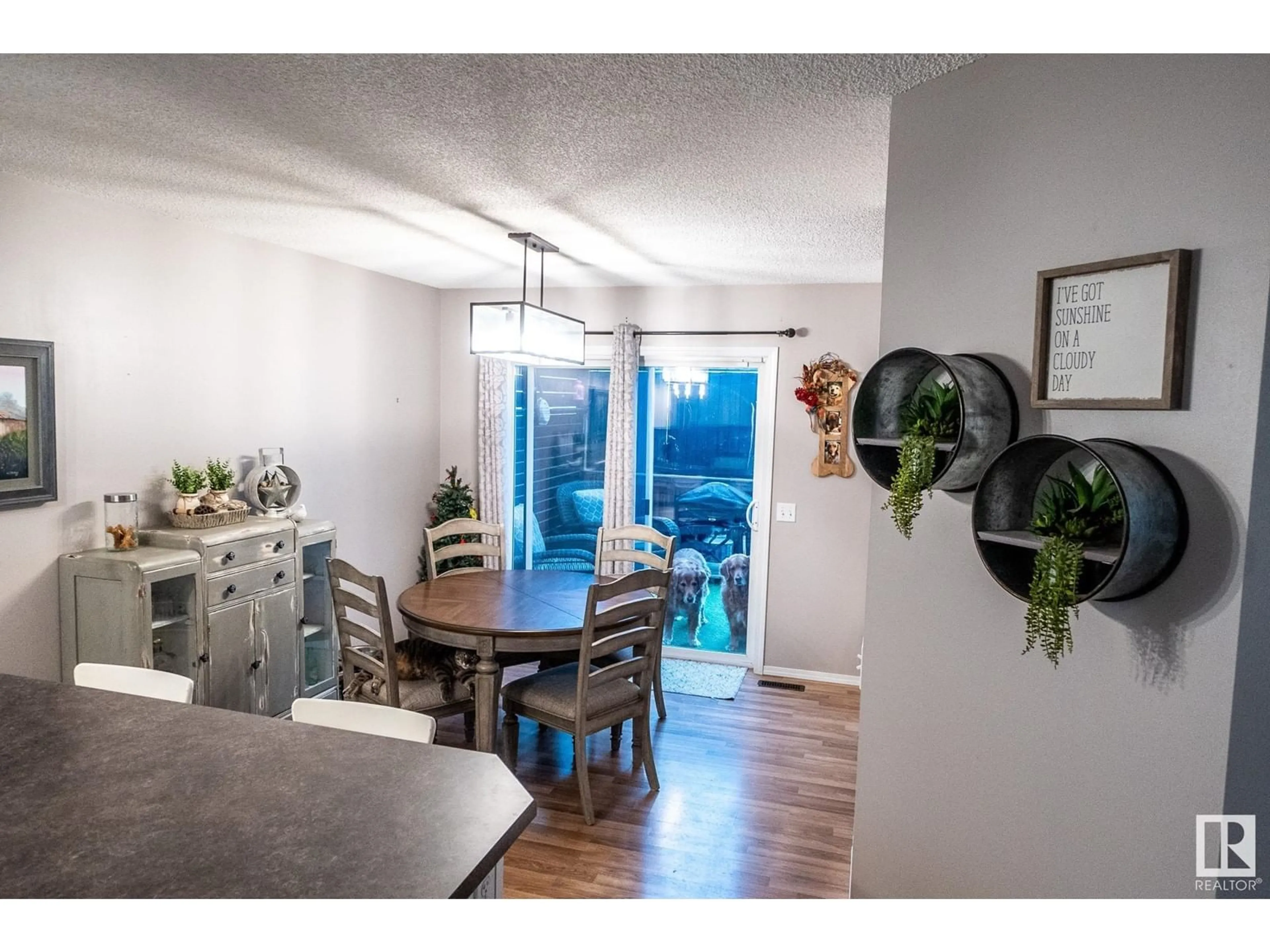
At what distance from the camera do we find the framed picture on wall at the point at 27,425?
2.96 m

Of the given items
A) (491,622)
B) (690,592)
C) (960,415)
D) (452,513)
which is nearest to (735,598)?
(690,592)

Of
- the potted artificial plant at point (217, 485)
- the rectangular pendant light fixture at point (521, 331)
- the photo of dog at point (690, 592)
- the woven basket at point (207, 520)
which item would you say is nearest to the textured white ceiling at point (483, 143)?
the rectangular pendant light fixture at point (521, 331)

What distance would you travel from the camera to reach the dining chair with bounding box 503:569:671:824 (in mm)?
3271

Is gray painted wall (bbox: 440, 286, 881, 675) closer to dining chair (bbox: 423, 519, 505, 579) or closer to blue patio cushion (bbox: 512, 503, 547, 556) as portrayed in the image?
blue patio cushion (bbox: 512, 503, 547, 556)

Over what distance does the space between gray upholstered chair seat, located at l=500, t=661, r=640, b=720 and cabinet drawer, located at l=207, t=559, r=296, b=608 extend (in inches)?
48.4

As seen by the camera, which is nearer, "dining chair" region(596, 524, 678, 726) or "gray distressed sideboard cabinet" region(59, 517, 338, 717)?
"gray distressed sideboard cabinet" region(59, 517, 338, 717)

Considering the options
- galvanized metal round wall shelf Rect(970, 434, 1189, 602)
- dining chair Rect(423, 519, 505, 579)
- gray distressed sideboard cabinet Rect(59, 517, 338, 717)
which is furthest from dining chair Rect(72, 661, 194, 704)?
dining chair Rect(423, 519, 505, 579)

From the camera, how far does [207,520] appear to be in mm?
3639

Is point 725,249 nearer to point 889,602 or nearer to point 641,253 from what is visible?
point 641,253

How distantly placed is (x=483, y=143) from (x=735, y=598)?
376 cm

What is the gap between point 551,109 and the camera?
83.4 inches

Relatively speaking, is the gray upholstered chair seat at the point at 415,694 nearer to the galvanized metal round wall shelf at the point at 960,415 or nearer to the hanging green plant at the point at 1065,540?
the galvanized metal round wall shelf at the point at 960,415

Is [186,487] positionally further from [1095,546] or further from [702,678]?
[1095,546]
